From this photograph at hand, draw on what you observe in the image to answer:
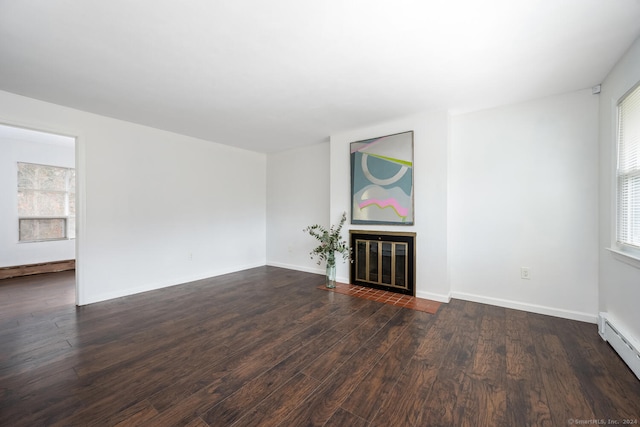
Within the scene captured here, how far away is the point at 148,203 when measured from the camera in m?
3.91

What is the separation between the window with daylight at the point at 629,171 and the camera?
6.45 ft

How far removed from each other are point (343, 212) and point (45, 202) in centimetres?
607

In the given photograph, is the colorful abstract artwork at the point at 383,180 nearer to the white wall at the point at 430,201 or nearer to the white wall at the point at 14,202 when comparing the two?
the white wall at the point at 430,201

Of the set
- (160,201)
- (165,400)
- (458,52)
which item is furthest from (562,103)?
(160,201)

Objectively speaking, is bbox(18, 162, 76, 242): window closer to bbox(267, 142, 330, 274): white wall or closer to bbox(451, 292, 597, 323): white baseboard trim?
bbox(267, 142, 330, 274): white wall

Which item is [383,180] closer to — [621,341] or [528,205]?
[528,205]

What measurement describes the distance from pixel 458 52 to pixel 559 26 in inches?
23.9

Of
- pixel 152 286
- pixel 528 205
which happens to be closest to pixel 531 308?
pixel 528 205

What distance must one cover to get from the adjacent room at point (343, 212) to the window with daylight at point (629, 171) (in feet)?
0.07

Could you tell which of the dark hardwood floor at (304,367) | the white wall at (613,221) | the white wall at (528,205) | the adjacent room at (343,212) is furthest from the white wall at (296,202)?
the white wall at (613,221)

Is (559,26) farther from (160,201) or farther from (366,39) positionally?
(160,201)

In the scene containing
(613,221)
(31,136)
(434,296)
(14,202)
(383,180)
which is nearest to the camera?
(613,221)

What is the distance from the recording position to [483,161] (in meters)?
3.24

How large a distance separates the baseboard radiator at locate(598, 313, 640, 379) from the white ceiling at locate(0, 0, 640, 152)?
2.20 metres
